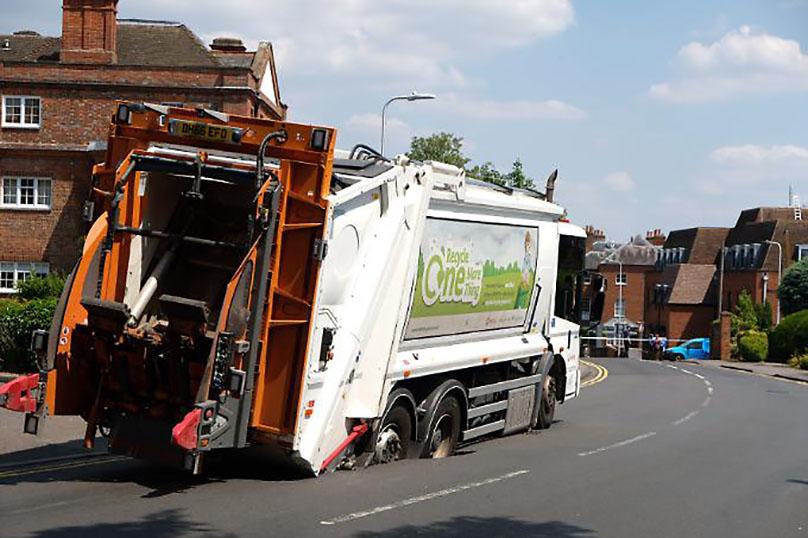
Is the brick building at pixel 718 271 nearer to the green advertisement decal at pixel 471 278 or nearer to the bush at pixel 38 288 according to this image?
the bush at pixel 38 288

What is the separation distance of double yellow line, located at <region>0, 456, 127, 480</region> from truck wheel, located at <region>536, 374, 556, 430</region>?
23.3 ft

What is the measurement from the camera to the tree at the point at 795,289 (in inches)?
2884

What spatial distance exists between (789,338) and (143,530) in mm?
56792

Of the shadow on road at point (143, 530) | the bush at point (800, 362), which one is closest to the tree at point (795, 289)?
the bush at point (800, 362)

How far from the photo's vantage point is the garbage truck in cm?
930

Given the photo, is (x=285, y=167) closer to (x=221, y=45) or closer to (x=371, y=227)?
Result: (x=371, y=227)

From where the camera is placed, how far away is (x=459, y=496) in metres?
9.88

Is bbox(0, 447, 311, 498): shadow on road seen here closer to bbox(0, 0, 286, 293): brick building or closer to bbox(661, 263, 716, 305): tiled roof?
bbox(0, 0, 286, 293): brick building

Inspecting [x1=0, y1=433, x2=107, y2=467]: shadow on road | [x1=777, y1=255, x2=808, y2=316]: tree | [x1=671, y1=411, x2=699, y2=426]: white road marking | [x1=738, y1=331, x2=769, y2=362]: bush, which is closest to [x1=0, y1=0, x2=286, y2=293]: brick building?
[x1=671, y1=411, x2=699, y2=426]: white road marking

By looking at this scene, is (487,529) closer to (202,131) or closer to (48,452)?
(202,131)

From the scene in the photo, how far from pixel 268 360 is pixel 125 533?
2214 millimetres

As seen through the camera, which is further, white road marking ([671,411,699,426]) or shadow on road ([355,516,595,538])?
white road marking ([671,411,699,426])

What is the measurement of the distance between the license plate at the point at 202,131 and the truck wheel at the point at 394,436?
3.41 metres

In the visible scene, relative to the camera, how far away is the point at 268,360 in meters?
9.52
